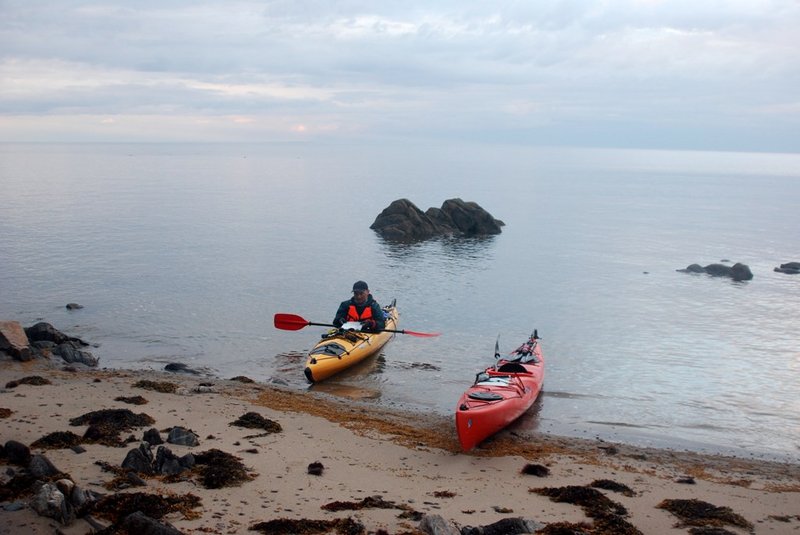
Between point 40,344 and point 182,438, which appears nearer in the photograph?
point 182,438

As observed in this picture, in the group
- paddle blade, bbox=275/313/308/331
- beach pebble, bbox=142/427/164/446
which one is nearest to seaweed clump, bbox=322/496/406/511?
beach pebble, bbox=142/427/164/446

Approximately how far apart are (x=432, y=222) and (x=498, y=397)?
3389 cm

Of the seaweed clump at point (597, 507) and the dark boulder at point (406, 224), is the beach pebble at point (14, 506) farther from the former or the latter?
the dark boulder at point (406, 224)

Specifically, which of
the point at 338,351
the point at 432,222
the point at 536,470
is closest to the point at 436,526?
the point at 536,470

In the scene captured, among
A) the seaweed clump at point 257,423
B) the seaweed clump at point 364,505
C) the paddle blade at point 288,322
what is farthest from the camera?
the paddle blade at point 288,322

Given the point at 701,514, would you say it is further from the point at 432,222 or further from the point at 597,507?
the point at 432,222

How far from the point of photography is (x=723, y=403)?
16438 millimetres

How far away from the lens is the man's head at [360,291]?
18562mm

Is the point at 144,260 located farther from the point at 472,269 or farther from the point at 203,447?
the point at 203,447

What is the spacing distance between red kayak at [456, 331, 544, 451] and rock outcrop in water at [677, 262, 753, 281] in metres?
21.1

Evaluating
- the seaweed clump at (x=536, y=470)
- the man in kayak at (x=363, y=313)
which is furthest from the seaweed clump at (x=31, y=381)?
the seaweed clump at (x=536, y=470)

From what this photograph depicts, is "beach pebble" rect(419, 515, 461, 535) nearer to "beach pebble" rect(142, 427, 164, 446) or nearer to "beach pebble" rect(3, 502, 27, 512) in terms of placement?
"beach pebble" rect(3, 502, 27, 512)

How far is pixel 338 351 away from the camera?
58.3 ft

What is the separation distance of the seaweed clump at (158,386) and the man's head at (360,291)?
5.76 m
